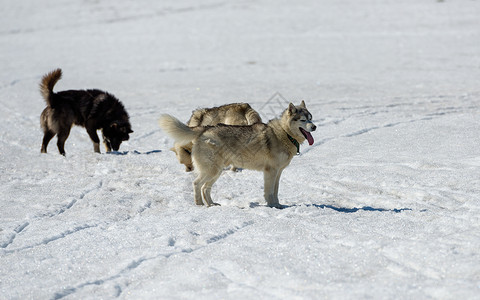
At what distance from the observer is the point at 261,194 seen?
7512 mm

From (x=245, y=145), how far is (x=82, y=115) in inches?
220

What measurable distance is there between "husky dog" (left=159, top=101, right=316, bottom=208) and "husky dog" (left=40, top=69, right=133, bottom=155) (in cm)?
487

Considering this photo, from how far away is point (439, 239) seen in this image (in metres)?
5.01

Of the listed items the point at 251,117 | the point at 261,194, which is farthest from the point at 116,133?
the point at 261,194

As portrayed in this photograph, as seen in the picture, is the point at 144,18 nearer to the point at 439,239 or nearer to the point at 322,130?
the point at 322,130

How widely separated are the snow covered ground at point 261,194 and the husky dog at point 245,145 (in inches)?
16.1

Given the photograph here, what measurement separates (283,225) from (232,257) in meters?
0.97

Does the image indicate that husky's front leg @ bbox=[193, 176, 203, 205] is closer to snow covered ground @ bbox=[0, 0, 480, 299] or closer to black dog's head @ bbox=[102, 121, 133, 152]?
snow covered ground @ bbox=[0, 0, 480, 299]

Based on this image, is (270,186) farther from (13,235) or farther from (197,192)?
(13,235)

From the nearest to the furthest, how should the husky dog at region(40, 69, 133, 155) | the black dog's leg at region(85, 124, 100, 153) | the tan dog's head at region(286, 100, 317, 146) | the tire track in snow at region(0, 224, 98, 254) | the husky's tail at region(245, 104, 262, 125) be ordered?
the tire track in snow at region(0, 224, 98, 254) < the tan dog's head at region(286, 100, 317, 146) < the husky's tail at region(245, 104, 262, 125) < the husky dog at region(40, 69, 133, 155) < the black dog's leg at region(85, 124, 100, 153)

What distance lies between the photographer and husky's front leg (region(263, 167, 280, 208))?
680cm

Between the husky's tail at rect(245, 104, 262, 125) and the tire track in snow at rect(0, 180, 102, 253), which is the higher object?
the husky's tail at rect(245, 104, 262, 125)

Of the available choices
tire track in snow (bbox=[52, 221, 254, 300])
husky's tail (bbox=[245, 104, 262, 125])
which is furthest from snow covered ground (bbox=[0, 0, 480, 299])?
husky's tail (bbox=[245, 104, 262, 125])

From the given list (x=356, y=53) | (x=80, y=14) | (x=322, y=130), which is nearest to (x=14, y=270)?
(x=322, y=130)
